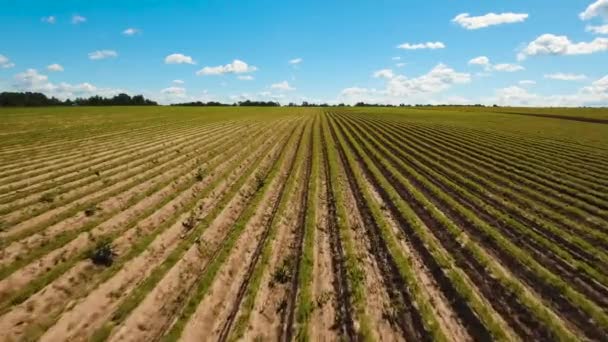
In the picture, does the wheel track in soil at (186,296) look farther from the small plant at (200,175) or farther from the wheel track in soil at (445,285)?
the wheel track in soil at (445,285)

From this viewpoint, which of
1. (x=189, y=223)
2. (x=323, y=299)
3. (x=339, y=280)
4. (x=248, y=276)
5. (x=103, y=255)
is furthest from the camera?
(x=189, y=223)

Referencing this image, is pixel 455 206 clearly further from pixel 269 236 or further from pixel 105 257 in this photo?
pixel 105 257

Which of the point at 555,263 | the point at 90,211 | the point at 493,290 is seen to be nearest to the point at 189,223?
the point at 90,211

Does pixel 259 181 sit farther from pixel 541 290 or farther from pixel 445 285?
pixel 541 290

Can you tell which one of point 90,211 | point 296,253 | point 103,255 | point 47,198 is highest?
point 47,198

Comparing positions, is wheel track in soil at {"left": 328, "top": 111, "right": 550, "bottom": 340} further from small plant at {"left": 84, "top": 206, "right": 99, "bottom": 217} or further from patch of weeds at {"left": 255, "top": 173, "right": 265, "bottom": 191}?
small plant at {"left": 84, "top": 206, "right": 99, "bottom": 217}

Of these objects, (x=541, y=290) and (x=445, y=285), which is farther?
(x=445, y=285)

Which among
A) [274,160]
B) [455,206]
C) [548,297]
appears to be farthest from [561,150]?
[548,297]
